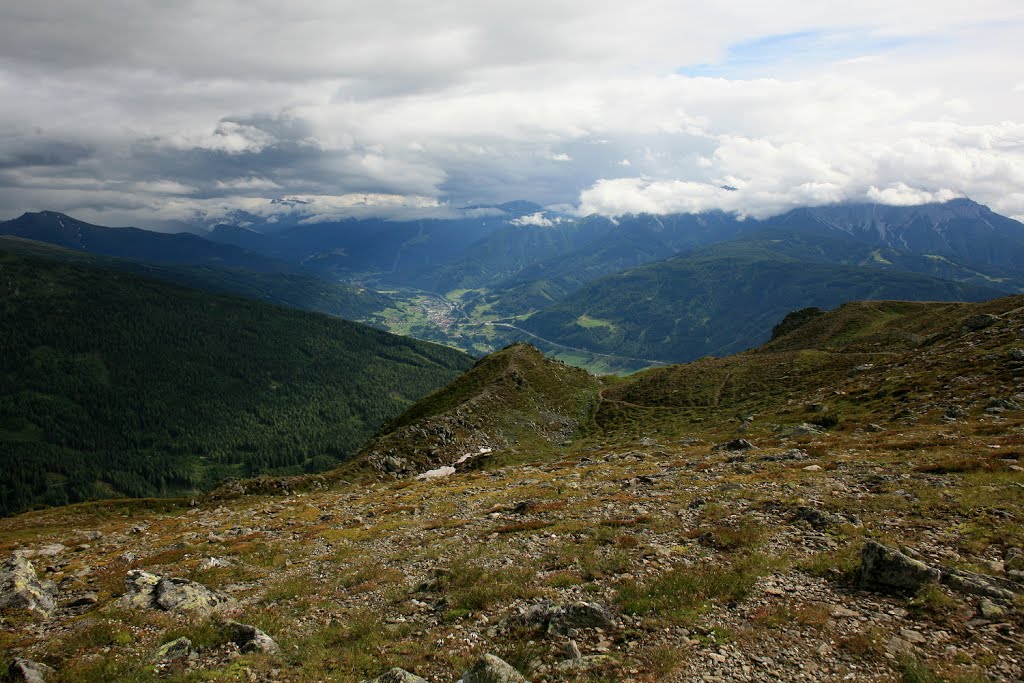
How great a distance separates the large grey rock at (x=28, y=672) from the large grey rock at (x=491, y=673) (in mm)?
13541

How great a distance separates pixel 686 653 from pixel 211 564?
1090 inches

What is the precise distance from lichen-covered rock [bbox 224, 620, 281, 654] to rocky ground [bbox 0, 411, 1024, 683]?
0.11 meters

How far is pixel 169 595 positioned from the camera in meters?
21.9

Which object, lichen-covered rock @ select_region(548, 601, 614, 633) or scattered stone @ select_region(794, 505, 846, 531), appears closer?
lichen-covered rock @ select_region(548, 601, 614, 633)

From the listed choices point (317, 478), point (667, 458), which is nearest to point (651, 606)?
point (667, 458)

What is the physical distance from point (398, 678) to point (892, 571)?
17427 mm

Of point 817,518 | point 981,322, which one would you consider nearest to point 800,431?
point 817,518

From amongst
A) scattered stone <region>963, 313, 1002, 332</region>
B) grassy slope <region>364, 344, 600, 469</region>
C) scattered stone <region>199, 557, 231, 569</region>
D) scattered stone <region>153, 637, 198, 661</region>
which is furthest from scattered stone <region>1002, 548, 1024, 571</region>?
scattered stone <region>963, 313, 1002, 332</region>

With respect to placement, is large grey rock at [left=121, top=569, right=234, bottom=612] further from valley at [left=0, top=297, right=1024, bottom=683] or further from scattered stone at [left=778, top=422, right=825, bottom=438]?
scattered stone at [left=778, top=422, right=825, bottom=438]


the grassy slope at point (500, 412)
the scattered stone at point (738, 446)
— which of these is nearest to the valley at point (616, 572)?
the scattered stone at point (738, 446)

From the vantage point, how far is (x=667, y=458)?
53125mm

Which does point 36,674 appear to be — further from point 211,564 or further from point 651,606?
point 651,606

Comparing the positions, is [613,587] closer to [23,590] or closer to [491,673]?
[491,673]

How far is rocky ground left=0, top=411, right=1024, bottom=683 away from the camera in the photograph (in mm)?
14821
